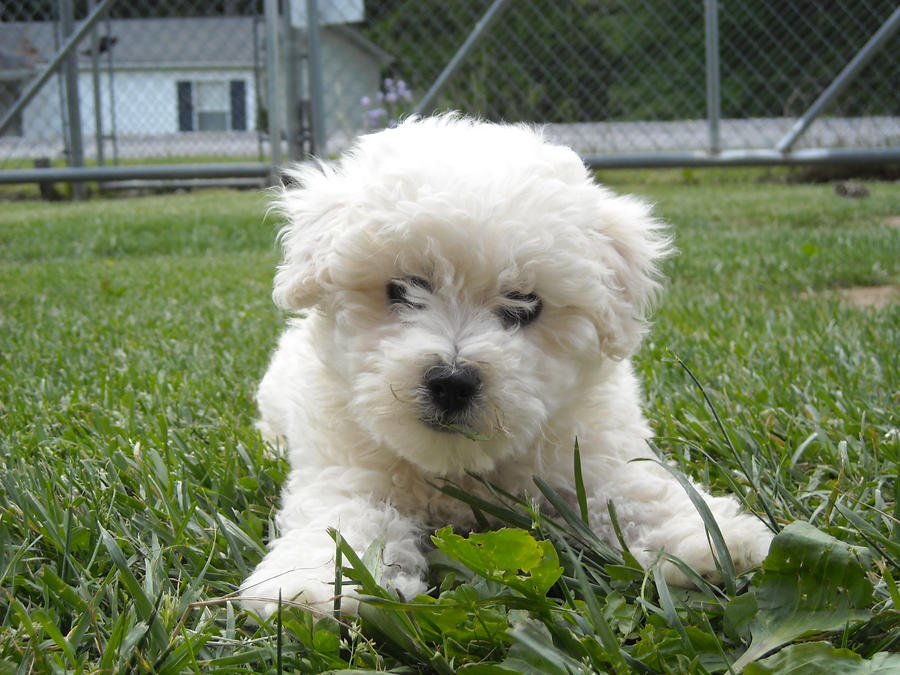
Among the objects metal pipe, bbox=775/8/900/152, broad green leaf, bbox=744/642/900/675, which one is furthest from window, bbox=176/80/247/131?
broad green leaf, bbox=744/642/900/675

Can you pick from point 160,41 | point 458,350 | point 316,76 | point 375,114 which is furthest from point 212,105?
point 458,350

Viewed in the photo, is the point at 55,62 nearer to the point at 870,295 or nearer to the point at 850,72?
the point at 850,72

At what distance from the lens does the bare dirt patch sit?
4871mm

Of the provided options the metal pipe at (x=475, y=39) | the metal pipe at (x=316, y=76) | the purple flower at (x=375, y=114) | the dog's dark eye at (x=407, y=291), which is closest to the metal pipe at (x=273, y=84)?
the metal pipe at (x=316, y=76)

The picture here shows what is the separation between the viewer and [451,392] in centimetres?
194

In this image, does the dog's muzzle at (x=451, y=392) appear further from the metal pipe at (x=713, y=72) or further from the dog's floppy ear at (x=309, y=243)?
the metal pipe at (x=713, y=72)

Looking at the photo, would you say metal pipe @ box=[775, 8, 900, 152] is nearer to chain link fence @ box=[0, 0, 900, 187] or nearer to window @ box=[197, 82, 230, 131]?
chain link fence @ box=[0, 0, 900, 187]

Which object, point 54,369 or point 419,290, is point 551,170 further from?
point 54,369

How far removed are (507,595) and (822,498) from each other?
99 cm

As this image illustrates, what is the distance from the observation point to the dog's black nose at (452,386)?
194 centimetres

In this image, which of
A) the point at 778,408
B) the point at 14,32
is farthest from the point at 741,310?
the point at 14,32

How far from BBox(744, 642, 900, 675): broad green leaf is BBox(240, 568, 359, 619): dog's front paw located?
73cm

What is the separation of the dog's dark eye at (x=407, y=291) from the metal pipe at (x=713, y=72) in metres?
6.39

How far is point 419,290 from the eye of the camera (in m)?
2.10
